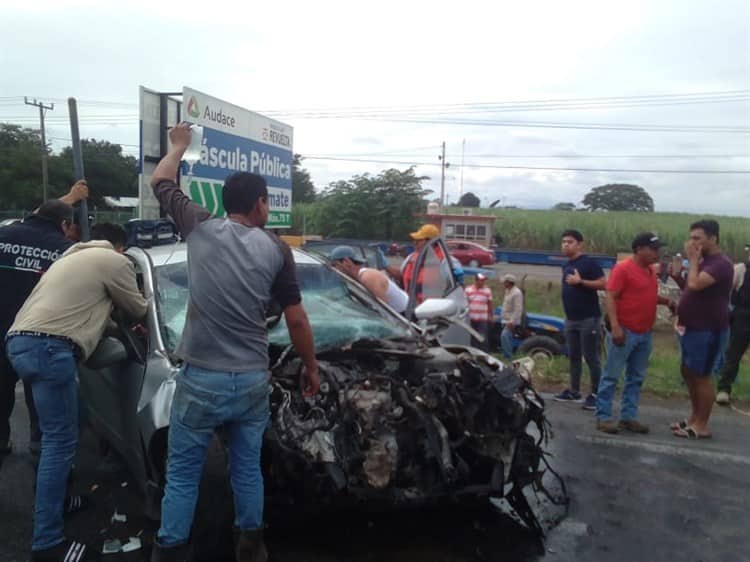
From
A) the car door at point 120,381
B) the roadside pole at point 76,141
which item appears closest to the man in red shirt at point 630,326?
the car door at point 120,381

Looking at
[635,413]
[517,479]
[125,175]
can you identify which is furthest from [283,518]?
[125,175]

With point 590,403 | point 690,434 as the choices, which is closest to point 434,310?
point 690,434

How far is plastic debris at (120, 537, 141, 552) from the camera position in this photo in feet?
11.8

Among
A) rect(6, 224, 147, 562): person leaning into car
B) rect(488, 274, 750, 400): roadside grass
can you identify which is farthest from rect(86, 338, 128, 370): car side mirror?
rect(488, 274, 750, 400): roadside grass

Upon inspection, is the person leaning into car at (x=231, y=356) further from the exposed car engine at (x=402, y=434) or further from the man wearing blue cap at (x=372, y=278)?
the man wearing blue cap at (x=372, y=278)

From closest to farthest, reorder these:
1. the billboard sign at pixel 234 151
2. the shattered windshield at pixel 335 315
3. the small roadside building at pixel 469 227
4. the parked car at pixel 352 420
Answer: the parked car at pixel 352 420 < the shattered windshield at pixel 335 315 < the billboard sign at pixel 234 151 < the small roadside building at pixel 469 227

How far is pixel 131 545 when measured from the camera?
3.64 meters

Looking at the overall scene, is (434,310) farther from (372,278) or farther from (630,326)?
(630,326)

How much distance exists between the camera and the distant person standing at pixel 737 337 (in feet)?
23.6

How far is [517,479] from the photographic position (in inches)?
148

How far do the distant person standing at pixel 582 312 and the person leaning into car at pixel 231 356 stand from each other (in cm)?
445

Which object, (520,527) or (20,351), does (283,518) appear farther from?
(20,351)

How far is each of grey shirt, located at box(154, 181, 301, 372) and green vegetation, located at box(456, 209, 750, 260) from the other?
41.1 metres

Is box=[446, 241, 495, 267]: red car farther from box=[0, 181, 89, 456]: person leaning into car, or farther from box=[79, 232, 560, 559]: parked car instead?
box=[79, 232, 560, 559]: parked car
